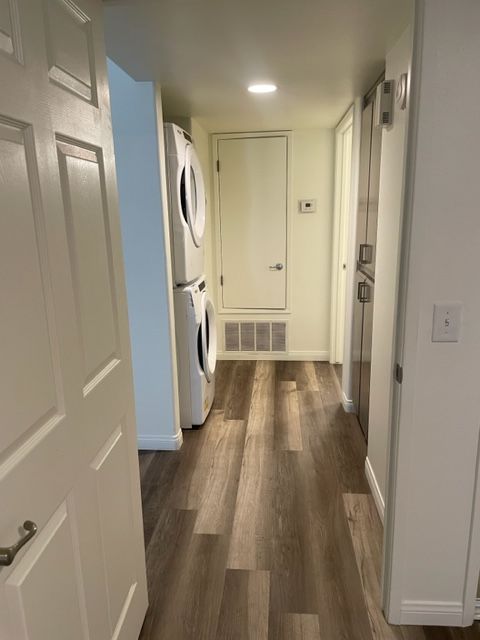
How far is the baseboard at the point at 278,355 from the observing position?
15.2ft

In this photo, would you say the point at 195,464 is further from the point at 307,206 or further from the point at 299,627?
the point at 307,206

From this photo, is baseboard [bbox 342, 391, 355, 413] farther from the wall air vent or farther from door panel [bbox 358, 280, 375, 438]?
the wall air vent

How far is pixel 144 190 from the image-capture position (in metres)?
2.57

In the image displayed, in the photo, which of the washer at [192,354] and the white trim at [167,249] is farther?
the washer at [192,354]

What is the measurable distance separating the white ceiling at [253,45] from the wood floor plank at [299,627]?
2.20 metres

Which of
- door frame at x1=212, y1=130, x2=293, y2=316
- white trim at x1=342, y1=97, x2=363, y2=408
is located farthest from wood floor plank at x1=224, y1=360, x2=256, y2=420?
white trim at x1=342, y1=97, x2=363, y2=408

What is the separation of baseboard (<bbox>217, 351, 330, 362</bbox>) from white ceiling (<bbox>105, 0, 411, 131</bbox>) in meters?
2.43

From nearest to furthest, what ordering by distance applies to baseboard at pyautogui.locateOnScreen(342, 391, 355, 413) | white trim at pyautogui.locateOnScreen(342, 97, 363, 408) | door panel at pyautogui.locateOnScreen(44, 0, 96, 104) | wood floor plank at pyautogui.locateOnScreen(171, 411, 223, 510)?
1. door panel at pyautogui.locateOnScreen(44, 0, 96, 104)
2. wood floor plank at pyautogui.locateOnScreen(171, 411, 223, 510)
3. white trim at pyautogui.locateOnScreen(342, 97, 363, 408)
4. baseboard at pyautogui.locateOnScreen(342, 391, 355, 413)

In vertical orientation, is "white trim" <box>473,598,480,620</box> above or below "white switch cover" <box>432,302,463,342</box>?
below

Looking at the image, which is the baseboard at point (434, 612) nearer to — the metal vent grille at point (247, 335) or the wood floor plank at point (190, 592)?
the wood floor plank at point (190, 592)

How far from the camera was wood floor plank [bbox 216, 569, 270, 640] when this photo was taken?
64.9 inches

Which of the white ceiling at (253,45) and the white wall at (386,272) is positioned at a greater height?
the white ceiling at (253,45)

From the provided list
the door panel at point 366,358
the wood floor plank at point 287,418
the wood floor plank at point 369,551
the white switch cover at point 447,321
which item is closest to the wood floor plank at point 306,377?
the wood floor plank at point 287,418

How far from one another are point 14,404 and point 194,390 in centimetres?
229
